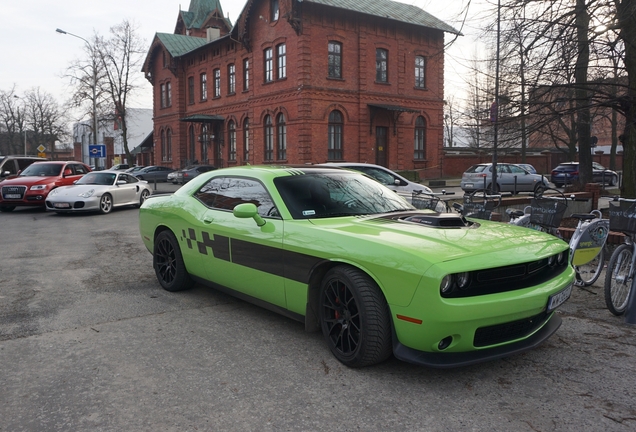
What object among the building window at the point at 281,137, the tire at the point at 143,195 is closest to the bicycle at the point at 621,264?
the tire at the point at 143,195

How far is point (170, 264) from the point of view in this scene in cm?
638

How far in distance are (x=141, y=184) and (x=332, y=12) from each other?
58.5 ft

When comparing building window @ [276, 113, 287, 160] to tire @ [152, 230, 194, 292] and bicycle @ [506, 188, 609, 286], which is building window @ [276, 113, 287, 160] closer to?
bicycle @ [506, 188, 609, 286]

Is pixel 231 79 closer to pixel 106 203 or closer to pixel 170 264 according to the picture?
pixel 106 203

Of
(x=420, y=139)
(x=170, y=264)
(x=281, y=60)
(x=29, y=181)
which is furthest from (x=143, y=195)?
(x=420, y=139)

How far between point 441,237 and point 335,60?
29552 millimetres

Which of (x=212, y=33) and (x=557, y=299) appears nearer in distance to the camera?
(x=557, y=299)

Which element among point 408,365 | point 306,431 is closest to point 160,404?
point 306,431

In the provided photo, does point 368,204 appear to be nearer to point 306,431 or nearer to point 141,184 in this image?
point 306,431

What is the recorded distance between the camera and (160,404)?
3.50 meters

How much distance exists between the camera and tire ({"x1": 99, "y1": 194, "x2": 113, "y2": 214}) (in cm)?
1612

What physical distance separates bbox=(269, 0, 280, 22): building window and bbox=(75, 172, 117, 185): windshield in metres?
18.6

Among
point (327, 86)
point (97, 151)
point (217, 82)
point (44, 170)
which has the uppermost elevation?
point (217, 82)

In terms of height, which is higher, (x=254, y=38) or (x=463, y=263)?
(x=254, y=38)
